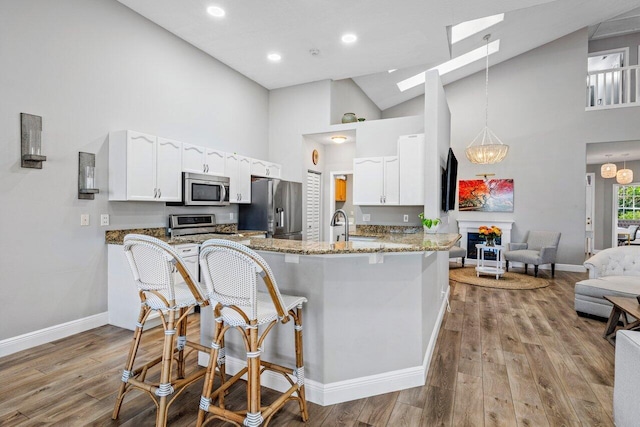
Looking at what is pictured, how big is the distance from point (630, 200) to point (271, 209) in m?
10.5

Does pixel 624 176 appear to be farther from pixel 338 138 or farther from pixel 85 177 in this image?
pixel 85 177

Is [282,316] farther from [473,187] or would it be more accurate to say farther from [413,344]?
[473,187]

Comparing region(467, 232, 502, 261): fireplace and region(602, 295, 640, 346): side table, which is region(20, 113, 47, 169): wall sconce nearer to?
region(602, 295, 640, 346): side table

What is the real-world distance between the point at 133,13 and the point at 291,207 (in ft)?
10.7

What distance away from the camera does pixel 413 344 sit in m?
2.26

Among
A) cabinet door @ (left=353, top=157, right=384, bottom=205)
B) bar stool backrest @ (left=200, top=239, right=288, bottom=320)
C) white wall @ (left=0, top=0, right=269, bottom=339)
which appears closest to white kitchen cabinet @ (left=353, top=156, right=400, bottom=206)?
cabinet door @ (left=353, top=157, right=384, bottom=205)

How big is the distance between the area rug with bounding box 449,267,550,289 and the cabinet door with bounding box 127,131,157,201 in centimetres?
507

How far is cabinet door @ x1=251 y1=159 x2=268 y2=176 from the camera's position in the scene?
5251 mm

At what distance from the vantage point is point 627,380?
1.61m

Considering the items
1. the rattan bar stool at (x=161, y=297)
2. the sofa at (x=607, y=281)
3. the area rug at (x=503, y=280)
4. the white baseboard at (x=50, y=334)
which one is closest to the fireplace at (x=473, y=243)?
the area rug at (x=503, y=280)

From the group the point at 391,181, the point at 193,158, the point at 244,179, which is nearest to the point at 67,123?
the point at 193,158

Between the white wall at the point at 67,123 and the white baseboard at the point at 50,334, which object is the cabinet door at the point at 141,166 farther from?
the white baseboard at the point at 50,334

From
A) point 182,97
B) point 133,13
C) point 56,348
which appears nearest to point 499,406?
point 56,348

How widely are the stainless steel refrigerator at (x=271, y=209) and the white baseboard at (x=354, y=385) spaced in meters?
2.91
